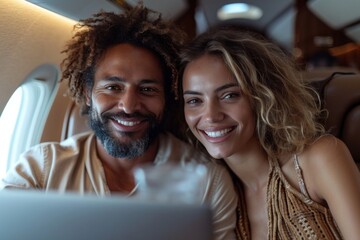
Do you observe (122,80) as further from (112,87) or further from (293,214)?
(293,214)

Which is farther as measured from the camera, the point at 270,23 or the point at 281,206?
the point at 270,23

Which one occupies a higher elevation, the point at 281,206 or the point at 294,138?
the point at 294,138

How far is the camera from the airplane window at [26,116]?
173cm

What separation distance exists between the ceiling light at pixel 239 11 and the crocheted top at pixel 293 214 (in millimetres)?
2757

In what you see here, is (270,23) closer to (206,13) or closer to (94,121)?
(206,13)

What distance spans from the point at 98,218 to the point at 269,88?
0.94 metres

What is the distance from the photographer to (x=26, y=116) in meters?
1.78

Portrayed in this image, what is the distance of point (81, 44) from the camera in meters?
1.41

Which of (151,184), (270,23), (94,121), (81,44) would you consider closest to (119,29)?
(81,44)

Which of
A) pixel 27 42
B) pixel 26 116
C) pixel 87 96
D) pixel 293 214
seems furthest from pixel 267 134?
pixel 26 116

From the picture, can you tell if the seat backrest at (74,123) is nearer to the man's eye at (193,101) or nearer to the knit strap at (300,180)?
the man's eye at (193,101)

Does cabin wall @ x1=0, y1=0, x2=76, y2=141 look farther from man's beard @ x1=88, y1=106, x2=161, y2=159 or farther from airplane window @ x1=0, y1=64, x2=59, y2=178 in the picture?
man's beard @ x1=88, y1=106, x2=161, y2=159

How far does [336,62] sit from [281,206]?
335 centimetres

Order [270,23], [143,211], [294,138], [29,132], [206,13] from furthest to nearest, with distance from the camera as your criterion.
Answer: [270,23], [206,13], [29,132], [294,138], [143,211]
